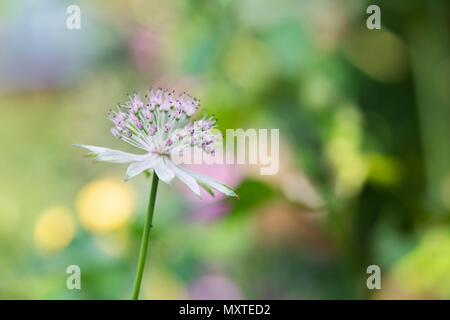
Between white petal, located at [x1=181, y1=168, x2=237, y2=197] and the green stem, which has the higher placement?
white petal, located at [x1=181, y1=168, x2=237, y2=197]

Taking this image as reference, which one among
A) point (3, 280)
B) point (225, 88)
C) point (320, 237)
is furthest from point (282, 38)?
point (3, 280)

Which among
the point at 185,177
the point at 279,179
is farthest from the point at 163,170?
the point at 279,179

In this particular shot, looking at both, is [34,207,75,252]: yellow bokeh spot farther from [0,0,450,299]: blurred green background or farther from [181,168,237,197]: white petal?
[181,168,237,197]: white petal

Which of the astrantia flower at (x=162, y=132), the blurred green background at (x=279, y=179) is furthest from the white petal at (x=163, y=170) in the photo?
the blurred green background at (x=279, y=179)

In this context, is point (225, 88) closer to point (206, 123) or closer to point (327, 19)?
point (327, 19)

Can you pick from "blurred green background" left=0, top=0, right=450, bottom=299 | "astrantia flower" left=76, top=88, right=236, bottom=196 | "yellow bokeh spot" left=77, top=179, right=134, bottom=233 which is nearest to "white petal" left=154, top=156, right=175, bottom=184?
"astrantia flower" left=76, top=88, right=236, bottom=196

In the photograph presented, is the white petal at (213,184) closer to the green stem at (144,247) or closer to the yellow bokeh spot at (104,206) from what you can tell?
the green stem at (144,247)
